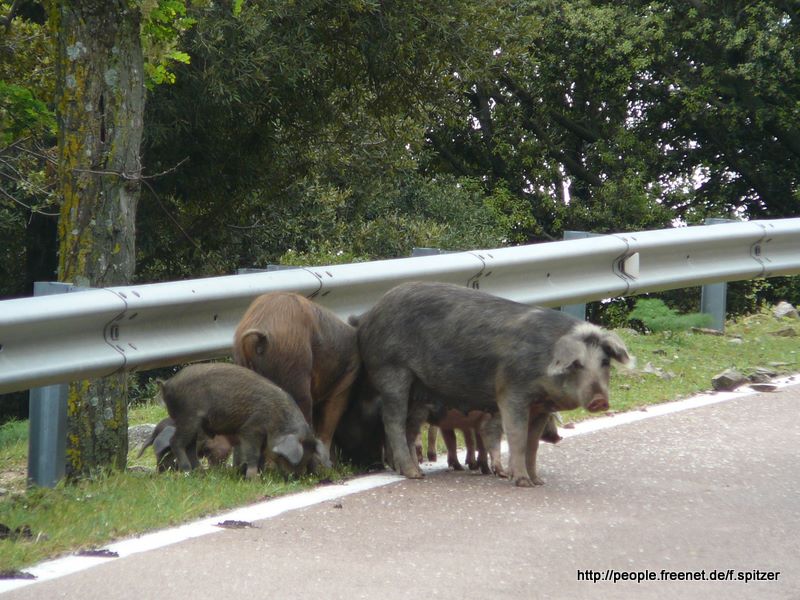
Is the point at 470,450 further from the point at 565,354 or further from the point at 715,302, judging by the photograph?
the point at 715,302

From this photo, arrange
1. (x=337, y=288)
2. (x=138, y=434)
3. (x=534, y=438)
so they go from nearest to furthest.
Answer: (x=534, y=438)
(x=337, y=288)
(x=138, y=434)

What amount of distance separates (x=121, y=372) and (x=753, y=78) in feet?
54.1

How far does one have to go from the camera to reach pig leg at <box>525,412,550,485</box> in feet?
21.0

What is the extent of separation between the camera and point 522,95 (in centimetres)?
2470

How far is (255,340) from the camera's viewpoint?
6.58 metres

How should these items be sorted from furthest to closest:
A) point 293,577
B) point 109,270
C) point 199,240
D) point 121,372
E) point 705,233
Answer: point 199,240 → point 705,233 → point 109,270 → point 121,372 → point 293,577

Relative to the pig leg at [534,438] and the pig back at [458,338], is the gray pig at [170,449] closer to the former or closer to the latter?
the pig back at [458,338]

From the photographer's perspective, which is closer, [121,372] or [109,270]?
[121,372]

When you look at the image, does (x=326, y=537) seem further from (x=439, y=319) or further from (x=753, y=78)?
(x=753, y=78)

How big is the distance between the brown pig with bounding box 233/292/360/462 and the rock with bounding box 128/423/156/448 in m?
1.92

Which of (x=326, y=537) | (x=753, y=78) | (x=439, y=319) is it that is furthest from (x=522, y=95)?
(x=326, y=537)

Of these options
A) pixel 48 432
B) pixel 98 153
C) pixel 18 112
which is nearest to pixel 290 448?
pixel 48 432

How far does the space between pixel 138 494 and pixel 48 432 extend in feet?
2.47

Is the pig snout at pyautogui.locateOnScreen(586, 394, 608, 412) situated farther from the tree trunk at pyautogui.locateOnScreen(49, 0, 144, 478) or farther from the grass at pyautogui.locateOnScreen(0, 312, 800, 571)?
the tree trunk at pyautogui.locateOnScreen(49, 0, 144, 478)
